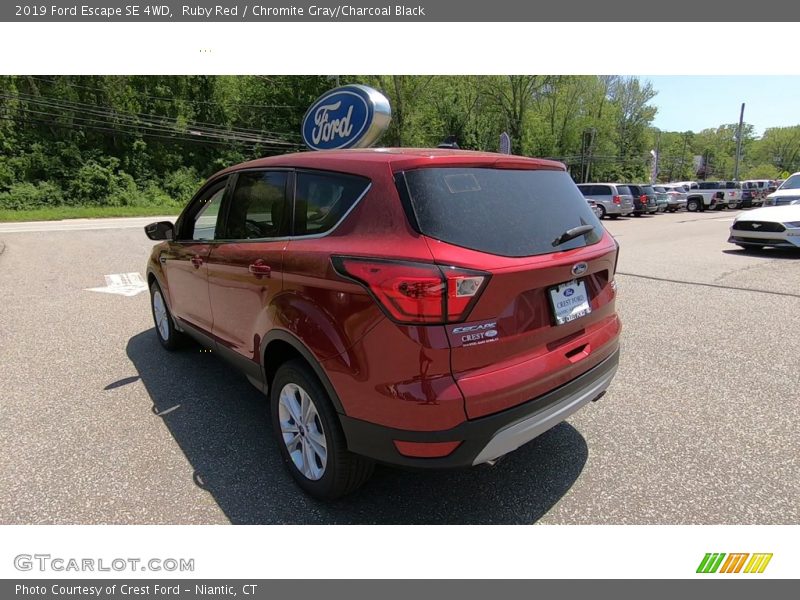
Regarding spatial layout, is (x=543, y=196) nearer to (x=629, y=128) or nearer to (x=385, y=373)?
(x=385, y=373)

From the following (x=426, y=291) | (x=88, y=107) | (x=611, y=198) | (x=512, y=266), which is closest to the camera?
(x=426, y=291)

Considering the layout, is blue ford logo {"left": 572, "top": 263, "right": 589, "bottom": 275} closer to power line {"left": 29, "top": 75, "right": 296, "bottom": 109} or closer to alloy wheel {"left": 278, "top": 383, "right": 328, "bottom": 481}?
alloy wheel {"left": 278, "top": 383, "right": 328, "bottom": 481}

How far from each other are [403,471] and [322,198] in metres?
1.53

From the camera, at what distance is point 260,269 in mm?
2750

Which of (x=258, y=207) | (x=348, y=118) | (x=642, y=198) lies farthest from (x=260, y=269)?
(x=642, y=198)

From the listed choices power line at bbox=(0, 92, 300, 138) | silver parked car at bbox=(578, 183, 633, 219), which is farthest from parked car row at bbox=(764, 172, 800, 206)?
power line at bbox=(0, 92, 300, 138)

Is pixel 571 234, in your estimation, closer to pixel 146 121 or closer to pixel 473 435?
pixel 473 435

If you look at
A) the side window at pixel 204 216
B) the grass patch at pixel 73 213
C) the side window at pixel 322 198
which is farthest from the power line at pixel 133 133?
the side window at pixel 322 198

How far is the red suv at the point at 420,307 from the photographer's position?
197cm

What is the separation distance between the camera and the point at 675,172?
95.1 m

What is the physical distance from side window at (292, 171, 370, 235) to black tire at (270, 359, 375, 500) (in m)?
0.73

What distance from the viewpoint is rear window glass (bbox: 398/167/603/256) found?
209 centimetres

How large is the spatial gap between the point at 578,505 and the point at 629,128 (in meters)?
69.0

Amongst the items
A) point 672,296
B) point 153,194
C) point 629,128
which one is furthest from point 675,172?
point 672,296
